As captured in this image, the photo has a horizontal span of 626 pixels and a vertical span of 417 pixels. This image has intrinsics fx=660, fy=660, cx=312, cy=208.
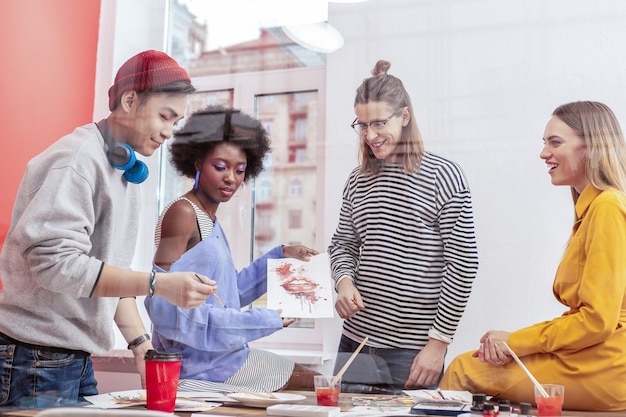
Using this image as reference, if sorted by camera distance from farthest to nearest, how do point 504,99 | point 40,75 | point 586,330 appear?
point 40,75 < point 504,99 < point 586,330

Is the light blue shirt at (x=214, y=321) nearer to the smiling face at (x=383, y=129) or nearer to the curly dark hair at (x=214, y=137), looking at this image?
the curly dark hair at (x=214, y=137)

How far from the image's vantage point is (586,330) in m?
1.79

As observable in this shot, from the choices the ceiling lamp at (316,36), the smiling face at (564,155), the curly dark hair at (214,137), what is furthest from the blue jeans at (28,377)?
the smiling face at (564,155)

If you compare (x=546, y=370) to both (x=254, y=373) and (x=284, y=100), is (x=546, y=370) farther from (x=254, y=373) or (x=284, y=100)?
(x=284, y=100)

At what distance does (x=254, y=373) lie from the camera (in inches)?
84.2

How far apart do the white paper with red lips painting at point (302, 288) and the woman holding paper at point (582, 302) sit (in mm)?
453

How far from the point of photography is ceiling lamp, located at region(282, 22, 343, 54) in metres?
2.25

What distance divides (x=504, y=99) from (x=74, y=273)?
4.54ft

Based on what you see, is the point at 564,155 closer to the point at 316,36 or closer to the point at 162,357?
the point at 316,36

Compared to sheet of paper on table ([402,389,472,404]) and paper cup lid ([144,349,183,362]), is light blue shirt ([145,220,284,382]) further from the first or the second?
sheet of paper on table ([402,389,472,404])

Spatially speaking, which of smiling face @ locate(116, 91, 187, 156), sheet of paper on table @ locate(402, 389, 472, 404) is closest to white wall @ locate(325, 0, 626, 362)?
sheet of paper on table @ locate(402, 389, 472, 404)

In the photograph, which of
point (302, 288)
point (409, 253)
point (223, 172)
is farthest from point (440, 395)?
point (223, 172)

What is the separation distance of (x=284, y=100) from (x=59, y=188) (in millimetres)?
813

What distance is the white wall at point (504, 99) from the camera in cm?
195
